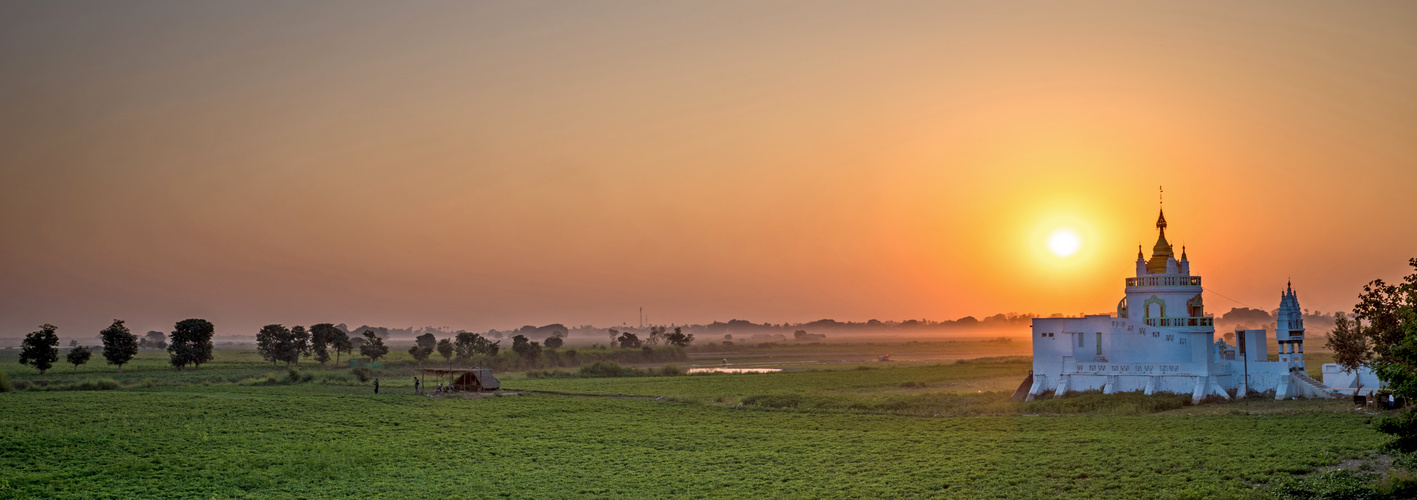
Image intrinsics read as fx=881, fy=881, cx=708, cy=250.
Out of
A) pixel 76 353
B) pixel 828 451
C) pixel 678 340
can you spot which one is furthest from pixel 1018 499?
pixel 678 340

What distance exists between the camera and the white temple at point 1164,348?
49.7 meters

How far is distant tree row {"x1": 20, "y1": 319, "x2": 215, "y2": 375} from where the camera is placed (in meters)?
79.8

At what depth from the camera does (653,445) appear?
39.6m

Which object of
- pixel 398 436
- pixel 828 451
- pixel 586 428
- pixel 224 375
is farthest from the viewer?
pixel 224 375

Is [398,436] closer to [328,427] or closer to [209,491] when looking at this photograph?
[328,427]

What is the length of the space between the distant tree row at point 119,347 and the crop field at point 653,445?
28.9 metres

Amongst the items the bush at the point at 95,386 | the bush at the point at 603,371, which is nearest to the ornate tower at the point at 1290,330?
the bush at the point at 603,371

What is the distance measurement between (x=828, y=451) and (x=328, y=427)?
82.4 feet

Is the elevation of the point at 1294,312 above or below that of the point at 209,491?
above

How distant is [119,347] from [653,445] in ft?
241

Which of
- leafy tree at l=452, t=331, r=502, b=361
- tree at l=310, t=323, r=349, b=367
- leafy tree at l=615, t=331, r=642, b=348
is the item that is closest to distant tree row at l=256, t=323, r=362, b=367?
tree at l=310, t=323, r=349, b=367

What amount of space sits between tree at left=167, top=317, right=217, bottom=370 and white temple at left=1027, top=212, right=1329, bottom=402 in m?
82.7

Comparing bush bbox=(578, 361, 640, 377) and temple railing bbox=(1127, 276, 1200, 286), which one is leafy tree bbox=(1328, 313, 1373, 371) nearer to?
temple railing bbox=(1127, 276, 1200, 286)

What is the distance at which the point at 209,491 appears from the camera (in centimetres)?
3097
